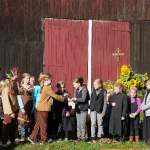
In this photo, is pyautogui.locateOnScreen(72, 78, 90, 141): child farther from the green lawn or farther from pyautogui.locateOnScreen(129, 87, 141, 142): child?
pyautogui.locateOnScreen(129, 87, 141, 142): child

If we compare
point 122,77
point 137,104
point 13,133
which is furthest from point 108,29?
point 13,133

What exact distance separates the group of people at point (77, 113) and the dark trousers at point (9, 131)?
6cm

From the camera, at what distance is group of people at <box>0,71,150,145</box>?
1398 centimetres

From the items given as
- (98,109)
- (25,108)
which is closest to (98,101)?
(98,109)

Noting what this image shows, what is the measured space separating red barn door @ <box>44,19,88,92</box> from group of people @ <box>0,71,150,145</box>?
17.8 ft

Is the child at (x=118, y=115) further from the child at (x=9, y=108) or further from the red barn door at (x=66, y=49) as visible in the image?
the red barn door at (x=66, y=49)

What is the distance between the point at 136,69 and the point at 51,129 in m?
6.75

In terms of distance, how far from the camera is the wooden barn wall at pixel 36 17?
20.0 meters

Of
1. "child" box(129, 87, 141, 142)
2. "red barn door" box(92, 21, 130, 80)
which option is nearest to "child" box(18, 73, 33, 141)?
"child" box(129, 87, 141, 142)

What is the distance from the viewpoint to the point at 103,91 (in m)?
14.6

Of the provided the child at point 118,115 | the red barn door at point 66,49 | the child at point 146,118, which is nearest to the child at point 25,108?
the child at point 118,115

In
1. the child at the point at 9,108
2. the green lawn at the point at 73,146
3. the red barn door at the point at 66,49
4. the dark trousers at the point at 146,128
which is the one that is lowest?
the green lawn at the point at 73,146

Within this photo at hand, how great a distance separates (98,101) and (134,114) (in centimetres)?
94

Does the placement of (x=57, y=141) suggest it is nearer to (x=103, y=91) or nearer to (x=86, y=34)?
(x=103, y=91)
